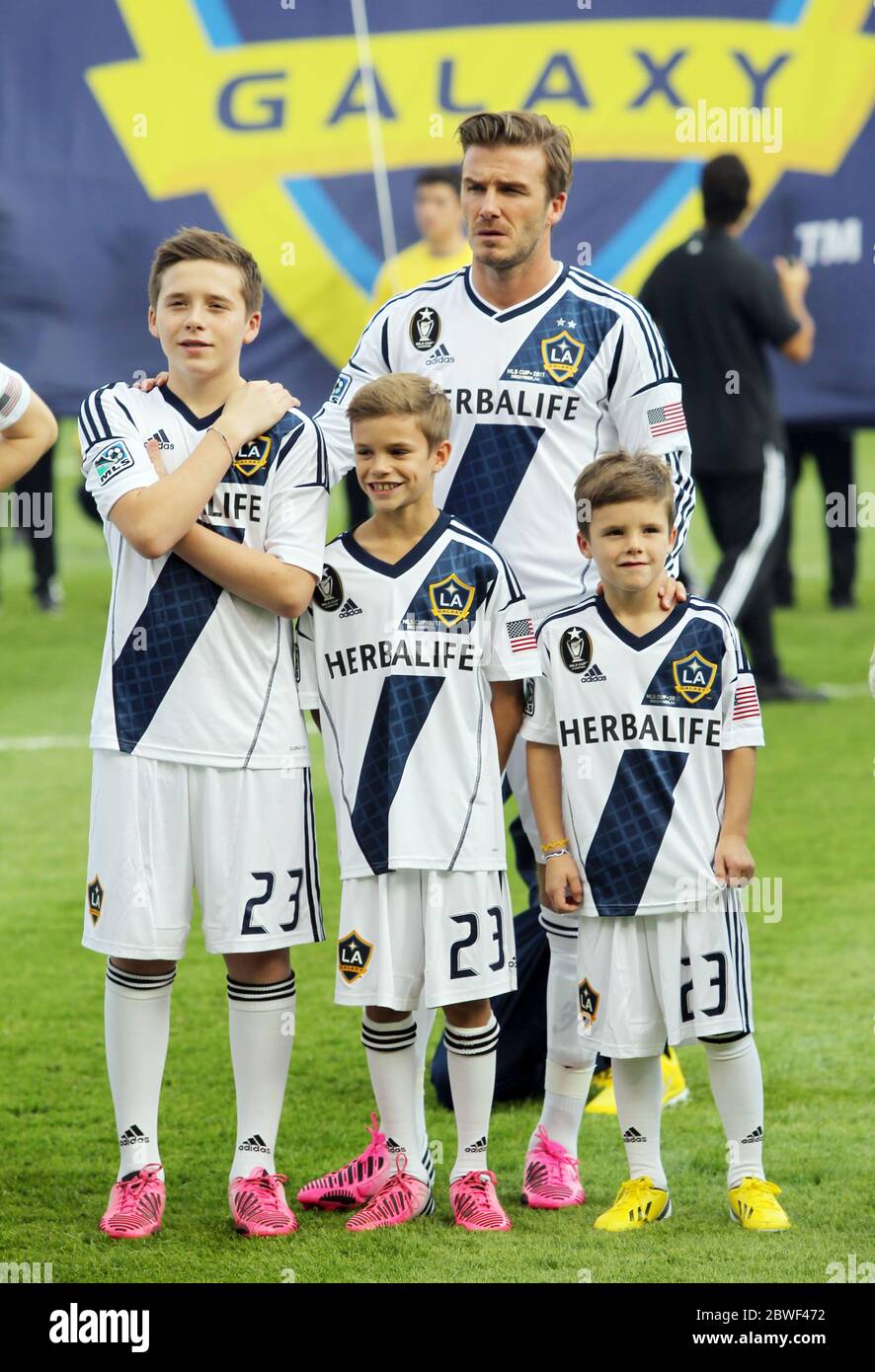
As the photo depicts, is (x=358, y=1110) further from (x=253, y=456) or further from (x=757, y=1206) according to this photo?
(x=253, y=456)

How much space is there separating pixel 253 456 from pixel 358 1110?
5.31 ft

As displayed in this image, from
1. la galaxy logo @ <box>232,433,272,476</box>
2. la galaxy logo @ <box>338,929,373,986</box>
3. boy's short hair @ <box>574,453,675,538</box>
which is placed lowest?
la galaxy logo @ <box>338,929,373,986</box>

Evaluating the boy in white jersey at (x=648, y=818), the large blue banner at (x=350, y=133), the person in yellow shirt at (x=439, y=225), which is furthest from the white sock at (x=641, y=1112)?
the large blue banner at (x=350, y=133)

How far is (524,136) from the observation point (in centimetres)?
361

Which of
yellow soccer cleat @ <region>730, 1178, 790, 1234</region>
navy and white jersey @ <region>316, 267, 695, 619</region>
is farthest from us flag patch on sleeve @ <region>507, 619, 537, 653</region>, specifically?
yellow soccer cleat @ <region>730, 1178, 790, 1234</region>

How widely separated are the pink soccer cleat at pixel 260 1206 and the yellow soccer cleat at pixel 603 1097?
98 cm

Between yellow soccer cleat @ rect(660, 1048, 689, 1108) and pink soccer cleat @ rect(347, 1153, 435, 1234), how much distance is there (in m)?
0.89

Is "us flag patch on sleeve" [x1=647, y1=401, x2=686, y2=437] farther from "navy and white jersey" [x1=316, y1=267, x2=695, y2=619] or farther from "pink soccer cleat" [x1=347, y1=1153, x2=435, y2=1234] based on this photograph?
"pink soccer cleat" [x1=347, y1=1153, x2=435, y2=1234]

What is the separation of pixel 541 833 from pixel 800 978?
1.91 metres

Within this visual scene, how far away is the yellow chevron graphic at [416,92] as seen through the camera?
31.8 ft

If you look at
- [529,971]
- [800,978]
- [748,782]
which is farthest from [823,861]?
→ [748,782]

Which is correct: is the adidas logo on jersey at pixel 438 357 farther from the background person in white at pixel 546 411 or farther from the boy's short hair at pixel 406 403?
the boy's short hair at pixel 406 403

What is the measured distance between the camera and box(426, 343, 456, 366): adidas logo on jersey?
3750 millimetres
